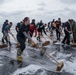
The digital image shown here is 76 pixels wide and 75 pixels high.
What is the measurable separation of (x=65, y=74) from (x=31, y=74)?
1384 millimetres

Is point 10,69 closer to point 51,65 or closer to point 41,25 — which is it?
point 51,65

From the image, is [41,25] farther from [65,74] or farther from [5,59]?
[65,74]

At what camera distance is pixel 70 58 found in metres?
13.2

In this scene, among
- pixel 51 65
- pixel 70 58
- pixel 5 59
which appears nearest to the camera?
pixel 51 65

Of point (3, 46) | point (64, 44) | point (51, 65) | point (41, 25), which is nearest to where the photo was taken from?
point (51, 65)

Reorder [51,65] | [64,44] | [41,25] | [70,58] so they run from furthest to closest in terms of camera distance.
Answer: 1. [41,25]
2. [64,44]
3. [70,58]
4. [51,65]

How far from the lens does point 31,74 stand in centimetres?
941

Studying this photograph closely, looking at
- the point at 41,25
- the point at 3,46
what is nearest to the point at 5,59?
the point at 3,46

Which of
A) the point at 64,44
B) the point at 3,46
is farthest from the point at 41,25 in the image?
the point at 3,46

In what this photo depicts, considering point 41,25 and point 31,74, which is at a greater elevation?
point 41,25

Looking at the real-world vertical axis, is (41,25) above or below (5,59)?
above

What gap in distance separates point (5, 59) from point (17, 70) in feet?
7.91

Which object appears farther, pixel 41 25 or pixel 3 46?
pixel 41 25

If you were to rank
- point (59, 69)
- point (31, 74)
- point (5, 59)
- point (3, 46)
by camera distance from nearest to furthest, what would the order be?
point (31, 74) → point (59, 69) → point (5, 59) → point (3, 46)
